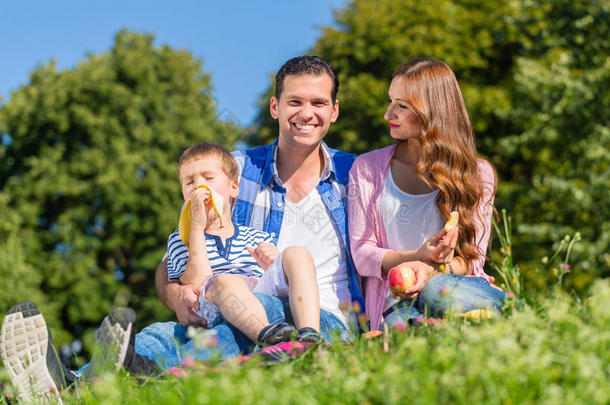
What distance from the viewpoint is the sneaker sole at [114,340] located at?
280 cm

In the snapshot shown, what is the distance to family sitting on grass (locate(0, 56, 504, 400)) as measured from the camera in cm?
314

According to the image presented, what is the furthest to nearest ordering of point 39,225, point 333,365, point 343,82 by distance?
point 39,225 → point 343,82 → point 333,365

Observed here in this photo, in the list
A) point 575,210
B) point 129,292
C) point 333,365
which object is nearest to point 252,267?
point 333,365

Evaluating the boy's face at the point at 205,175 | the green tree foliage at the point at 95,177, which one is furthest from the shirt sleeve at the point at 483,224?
the green tree foliage at the point at 95,177

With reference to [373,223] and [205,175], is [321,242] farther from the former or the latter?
[205,175]

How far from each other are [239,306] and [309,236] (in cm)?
119

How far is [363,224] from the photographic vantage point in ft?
13.1

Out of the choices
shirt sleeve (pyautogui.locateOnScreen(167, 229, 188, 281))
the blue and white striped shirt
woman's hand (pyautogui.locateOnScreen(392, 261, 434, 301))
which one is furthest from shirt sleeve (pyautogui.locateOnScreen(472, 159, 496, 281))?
shirt sleeve (pyautogui.locateOnScreen(167, 229, 188, 281))

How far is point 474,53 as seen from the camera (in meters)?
18.7

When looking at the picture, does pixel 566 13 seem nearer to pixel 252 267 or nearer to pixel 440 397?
pixel 252 267

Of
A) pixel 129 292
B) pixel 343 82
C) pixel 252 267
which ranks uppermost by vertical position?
pixel 343 82

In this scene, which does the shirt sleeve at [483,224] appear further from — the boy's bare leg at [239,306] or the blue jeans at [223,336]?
the boy's bare leg at [239,306]

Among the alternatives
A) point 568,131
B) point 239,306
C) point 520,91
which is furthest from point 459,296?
point 520,91

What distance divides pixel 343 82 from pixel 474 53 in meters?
4.23
